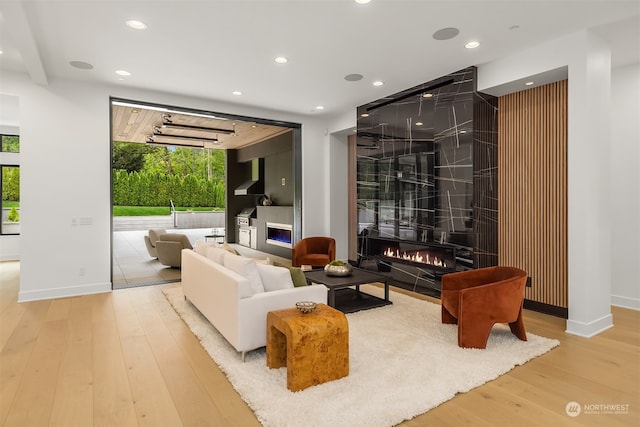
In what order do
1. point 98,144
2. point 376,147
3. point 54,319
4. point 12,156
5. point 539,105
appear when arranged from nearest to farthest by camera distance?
point 54,319 → point 539,105 → point 98,144 → point 376,147 → point 12,156

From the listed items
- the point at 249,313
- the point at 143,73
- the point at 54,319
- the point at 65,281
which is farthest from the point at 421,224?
the point at 65,281

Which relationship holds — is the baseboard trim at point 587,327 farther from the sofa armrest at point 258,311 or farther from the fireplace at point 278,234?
the fireplace at point 278,234

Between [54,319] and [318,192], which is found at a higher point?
[318,192]

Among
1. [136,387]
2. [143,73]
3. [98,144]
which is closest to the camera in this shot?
[136,387]

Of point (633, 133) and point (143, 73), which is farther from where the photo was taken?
point (143, 73)

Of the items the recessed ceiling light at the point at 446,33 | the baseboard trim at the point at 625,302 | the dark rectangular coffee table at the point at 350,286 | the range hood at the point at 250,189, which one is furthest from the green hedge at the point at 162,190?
the baseboard trim at the point at 625,302

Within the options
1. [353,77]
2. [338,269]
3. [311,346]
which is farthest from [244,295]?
[353,77]

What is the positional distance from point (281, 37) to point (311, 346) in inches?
116

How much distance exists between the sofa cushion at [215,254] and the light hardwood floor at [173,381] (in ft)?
2.46

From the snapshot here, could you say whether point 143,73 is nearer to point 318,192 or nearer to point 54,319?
point 54,319

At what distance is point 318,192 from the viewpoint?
7129mm

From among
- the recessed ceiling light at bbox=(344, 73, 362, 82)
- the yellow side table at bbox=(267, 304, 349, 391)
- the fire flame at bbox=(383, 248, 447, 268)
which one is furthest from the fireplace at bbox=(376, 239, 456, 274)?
A: the yellow side table at bbox=(267, 304, 349, 391)

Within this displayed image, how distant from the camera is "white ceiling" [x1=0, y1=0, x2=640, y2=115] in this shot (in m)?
3.04

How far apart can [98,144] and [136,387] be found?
12.6ft
